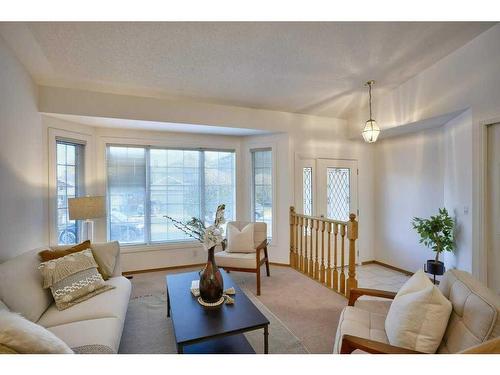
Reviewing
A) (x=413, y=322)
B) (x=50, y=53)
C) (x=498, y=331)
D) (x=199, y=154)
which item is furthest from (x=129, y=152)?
(x=498, y=331)

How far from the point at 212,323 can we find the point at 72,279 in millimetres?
1292

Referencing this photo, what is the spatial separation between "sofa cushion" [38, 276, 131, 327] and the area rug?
1.09 ft

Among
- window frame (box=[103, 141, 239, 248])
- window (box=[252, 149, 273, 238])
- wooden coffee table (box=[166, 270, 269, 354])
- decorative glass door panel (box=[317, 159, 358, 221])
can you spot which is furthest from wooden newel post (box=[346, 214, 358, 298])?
window frame (box=[103, 141, 239, 248])

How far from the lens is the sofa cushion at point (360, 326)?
1.55 m

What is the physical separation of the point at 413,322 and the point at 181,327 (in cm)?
142

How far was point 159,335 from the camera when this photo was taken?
2.28 m

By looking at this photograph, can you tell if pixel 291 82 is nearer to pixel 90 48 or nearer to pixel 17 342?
pixel 90 48

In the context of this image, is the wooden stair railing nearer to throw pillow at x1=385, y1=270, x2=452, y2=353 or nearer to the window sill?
throw pillow at x1=385, y1=270, x2=452, y2=353

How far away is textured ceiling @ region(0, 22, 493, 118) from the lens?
2303 millimetres

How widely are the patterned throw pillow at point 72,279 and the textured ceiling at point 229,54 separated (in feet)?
6.62

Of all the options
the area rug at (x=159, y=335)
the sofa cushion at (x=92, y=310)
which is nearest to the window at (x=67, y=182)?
the area rug at (x=159, y=335)

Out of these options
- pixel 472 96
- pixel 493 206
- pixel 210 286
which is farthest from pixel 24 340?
pixel 472 96

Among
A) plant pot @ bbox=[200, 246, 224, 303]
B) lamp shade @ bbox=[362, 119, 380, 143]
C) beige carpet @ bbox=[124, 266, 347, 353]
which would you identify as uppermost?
lamp shade @ bbox=[362, 119, 380, 143]

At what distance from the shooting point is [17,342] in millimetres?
1021
